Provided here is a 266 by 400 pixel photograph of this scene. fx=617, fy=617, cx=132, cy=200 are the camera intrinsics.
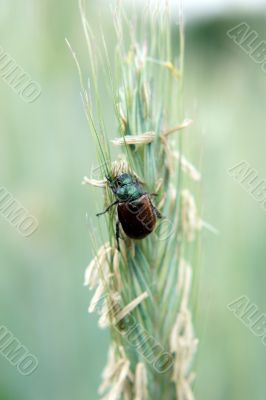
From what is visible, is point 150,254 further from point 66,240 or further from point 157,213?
point 66,240

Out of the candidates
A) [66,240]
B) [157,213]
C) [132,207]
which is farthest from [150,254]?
[66,240]

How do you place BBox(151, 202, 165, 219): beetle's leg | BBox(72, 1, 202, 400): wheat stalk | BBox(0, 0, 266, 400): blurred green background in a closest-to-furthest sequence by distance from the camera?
1. BBox(72, 1, 202, 400): wheat stalk
2. BBox(151, 202, 165, 219): beetle's leg
3. BBox(0, 0, 266, 400): blurred green background

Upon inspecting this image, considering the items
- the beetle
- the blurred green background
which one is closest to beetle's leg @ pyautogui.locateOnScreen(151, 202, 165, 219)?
the beetle

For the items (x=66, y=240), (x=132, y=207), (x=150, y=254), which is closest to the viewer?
(x=150, y=254)

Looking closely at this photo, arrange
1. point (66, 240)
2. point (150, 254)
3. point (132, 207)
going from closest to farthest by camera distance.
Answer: point (150, 254), point (132, 207), point (66, 240)

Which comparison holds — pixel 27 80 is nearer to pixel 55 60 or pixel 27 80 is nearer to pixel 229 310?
pixel 55 60

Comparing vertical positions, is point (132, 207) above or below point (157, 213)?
above

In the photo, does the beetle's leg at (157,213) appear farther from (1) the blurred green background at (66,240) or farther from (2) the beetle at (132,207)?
(1) the blurred green background at (66,240)

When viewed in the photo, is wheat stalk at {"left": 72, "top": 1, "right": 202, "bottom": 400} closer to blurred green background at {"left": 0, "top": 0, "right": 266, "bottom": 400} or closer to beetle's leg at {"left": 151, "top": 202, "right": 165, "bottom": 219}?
beetle's leg at {"left": 151, "top": 202, "right": 165, "bottom": 219}
